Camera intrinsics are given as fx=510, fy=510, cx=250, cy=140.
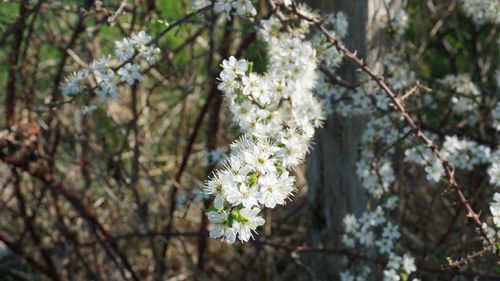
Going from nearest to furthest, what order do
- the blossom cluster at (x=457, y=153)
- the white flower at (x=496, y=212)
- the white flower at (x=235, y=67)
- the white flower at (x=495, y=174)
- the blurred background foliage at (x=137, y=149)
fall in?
1. the white flower at (x=235, y=67)
2. the white flower at (x=496, y=212)
3. the white flower at (x=495, y=174)
4. the blossom cluster at (x=457, y=153)
5. the blurred background foliage at (x=137, y=149)

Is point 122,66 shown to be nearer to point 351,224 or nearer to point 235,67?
point 235,67

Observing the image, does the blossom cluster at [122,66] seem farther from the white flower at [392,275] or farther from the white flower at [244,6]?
the white flower at [392,275]

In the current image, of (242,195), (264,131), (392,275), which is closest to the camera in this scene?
(242,195)

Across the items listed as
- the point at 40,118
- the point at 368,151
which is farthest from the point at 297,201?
the point at 40,118

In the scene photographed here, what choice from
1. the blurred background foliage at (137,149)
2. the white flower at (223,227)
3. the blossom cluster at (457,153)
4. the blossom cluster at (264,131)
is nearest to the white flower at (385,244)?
the blurred background foliage at (137,149)

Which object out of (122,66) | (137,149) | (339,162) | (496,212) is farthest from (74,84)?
(496,212)

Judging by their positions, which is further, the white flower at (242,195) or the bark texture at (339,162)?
the bark texture at (339,162)
